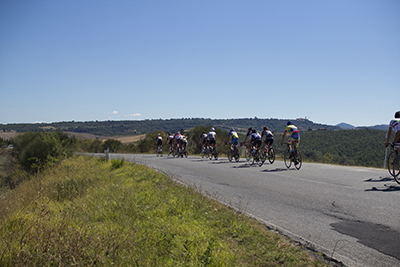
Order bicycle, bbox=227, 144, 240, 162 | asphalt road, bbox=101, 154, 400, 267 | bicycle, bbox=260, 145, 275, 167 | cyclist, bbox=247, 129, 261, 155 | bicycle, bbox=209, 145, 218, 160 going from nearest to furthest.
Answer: asphalt road, bbox=101, 154, 400, 267
bicycle, bbox=260, 145, 275, 167
cyclist, bbox=247, 129, 261, 155
bicycle, bbox=227, 144, 240, 162
bicycle, bbox=209, 145, 218, 160

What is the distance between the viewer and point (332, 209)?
647 cm

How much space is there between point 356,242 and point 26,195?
900cm

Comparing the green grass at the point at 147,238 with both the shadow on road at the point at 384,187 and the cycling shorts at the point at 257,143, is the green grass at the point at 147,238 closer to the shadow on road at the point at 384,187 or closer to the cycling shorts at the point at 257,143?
the shadow on road at the point at 384,187

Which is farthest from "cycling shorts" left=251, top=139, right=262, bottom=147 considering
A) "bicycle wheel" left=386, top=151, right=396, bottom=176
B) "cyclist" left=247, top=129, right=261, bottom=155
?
"bicycle wheel" left=386, top=151, right=396, bottom=176

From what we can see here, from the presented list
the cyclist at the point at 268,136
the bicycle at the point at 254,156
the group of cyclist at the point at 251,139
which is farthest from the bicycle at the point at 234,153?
the cyclist at the point at 268,136

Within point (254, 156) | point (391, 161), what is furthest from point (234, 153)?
point (391, 161)

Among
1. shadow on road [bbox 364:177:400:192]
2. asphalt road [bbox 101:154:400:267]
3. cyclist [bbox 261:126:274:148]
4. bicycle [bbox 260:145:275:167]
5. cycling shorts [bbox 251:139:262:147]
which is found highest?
cyclist [bbox 261:126:274:148]

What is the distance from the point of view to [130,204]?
20.6 feet

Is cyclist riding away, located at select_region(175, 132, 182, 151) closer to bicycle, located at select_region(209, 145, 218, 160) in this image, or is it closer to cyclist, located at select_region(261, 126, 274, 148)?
bicycle, located at select_region(209, 145, 218, 160)

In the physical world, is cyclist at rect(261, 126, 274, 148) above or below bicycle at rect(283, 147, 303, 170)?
above

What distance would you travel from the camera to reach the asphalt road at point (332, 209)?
432 centimetres

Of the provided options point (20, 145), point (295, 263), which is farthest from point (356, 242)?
point (20, 145)

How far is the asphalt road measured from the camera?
4.32 metres

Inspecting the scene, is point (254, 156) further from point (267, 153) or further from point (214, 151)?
point (214, 151)
